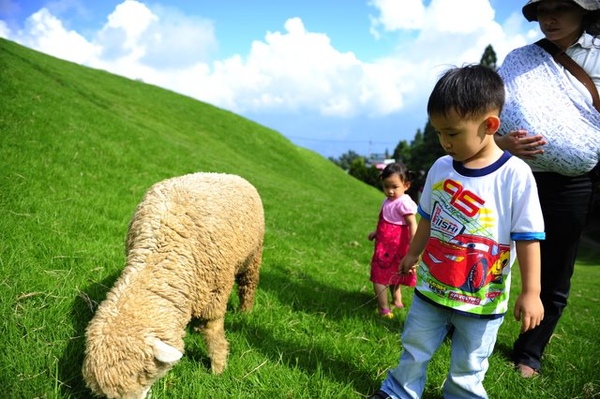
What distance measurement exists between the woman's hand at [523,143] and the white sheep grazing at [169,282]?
219 centimetres

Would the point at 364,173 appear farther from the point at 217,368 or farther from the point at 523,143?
the point at 217,368

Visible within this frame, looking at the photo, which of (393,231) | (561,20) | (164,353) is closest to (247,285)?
(164,353)

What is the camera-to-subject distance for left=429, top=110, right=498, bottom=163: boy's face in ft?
6.97

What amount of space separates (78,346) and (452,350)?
2.60 m

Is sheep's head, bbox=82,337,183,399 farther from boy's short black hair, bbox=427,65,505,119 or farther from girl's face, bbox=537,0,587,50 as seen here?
girl's face, bbox=537,0,587,50

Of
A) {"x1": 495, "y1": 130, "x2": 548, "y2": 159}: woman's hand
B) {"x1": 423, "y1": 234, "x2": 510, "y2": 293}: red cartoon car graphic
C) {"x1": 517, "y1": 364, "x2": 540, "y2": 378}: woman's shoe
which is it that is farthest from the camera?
{"x1": 517, "y1": 364, "x2": 540, "y2": 378}: woman's shoe

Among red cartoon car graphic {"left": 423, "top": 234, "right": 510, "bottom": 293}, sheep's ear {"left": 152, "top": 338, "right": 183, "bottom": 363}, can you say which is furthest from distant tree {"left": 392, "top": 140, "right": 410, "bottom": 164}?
sheep's ear {"left": 152, "top": 338, "right": 183, "bottom": 363}

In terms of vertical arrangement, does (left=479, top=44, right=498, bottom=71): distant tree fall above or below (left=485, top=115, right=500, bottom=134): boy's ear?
above

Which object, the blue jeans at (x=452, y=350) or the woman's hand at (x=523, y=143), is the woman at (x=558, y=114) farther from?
the blue jeans at (x=452, y=350)

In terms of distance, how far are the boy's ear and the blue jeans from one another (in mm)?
1149

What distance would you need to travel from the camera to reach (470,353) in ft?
7.73

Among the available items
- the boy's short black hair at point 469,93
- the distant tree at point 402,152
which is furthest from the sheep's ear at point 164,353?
the distant tree at point 402,152

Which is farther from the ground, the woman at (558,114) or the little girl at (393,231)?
the woman at (558,114)

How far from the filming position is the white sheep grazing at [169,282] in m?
2.10
